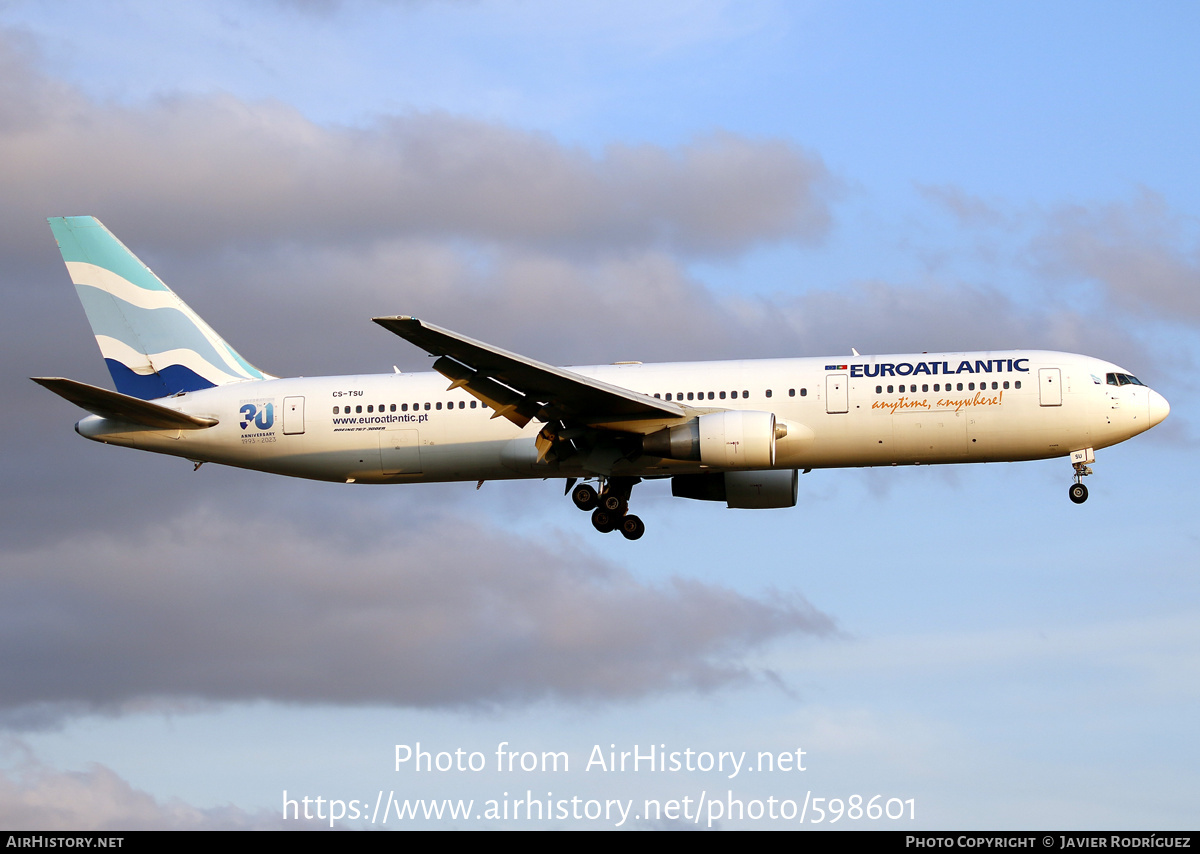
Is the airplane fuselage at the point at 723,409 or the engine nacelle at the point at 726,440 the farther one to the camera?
the airplane fuselage at the point at 723,409

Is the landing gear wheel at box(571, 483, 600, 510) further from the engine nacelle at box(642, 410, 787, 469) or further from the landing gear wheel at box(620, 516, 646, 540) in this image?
the engine nacelle at box(642, 410, 787, 469)

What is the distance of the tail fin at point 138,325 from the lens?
1590 inches

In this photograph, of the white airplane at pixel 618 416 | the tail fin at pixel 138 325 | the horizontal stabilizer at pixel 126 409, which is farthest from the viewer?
the tail fin at pixel 138 325

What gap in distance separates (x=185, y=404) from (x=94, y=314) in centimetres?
520

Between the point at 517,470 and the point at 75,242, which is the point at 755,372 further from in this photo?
the point at 75,242

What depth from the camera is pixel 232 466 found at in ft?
128

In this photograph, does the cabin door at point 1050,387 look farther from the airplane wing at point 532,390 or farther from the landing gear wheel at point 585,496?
the landing gear wheel at point 585,496

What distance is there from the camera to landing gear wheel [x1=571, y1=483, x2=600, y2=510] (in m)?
38.6

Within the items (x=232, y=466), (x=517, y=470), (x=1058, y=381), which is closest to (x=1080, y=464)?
(x=1058, y=381)

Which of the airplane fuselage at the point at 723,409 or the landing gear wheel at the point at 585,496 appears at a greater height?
the airplane fuselage at the point at 723,409

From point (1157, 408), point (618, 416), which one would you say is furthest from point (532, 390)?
point (1157, 408)

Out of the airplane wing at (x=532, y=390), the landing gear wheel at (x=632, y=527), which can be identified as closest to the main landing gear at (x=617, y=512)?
the landing gear wheel at (x=632, y=527)

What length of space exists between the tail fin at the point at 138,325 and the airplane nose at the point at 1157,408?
25955 mm
